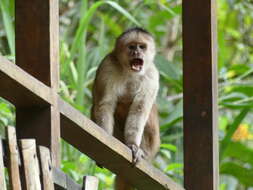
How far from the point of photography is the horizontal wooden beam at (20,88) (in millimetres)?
2786

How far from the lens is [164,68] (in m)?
7.48

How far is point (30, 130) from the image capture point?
312 cm

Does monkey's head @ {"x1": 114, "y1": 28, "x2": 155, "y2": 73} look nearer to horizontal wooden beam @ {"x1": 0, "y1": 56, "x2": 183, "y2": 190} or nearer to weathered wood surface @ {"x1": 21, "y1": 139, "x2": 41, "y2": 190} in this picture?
horizontal wooden beam @ {"x1": 0, "y1": 56, "x2": 183, "y2": 190}

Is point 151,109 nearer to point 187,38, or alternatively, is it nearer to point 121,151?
point 187,38

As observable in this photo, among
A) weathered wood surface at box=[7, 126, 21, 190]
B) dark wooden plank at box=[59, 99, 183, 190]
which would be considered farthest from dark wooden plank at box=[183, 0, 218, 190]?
weathered wood surface at box=[7, 126, 21, 190]

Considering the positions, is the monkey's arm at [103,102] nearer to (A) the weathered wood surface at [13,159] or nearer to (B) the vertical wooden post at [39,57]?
(B) the vertical wooden post at [39,57]

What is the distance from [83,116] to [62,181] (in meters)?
0.34

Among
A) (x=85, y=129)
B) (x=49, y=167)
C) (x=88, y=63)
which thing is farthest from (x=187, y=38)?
(x=88, y=63)

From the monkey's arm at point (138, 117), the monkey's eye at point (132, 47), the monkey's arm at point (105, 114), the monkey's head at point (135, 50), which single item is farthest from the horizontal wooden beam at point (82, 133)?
the monkey's eye at point (132, 47)

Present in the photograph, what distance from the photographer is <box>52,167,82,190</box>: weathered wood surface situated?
2.96m

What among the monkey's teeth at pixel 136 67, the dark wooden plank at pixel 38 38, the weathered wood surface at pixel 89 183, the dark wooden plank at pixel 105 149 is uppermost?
the monkey's teeth at pixel 136 67

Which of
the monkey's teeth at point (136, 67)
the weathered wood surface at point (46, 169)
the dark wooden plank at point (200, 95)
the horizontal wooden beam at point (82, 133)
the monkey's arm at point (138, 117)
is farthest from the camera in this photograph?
the monkey's teeth at point (136, 67)

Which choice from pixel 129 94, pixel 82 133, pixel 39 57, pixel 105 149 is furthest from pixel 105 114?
pixel 39 57

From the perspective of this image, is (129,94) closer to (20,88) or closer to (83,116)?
(83,116)
